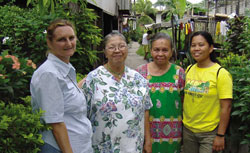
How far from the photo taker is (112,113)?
200cm

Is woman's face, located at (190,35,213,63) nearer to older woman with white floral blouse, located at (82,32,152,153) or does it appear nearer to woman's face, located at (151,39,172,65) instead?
woman's face, located at (151,39,172,65)

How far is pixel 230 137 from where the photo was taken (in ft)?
8.11

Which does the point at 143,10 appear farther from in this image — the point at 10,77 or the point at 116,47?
the point at 10,77

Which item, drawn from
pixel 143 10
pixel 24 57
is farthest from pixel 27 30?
pixel 143 10

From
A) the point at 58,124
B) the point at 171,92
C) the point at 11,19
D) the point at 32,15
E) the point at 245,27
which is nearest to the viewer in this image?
the point at 58,124

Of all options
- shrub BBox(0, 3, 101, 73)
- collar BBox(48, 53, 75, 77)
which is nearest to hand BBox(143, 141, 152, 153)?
collar BBox(48, 53, 75, 77)

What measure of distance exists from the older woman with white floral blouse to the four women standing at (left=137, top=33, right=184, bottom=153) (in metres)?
0.31

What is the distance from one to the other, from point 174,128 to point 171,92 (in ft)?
1.22

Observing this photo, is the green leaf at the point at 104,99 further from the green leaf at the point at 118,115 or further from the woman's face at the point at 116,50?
the woman's face at the point at 116,50

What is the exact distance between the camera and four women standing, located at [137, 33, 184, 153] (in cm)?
241

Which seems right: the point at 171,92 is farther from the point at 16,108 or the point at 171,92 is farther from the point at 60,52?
the point at 16,108

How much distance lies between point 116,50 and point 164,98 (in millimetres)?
722

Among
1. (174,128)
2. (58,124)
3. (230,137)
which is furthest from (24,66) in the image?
(230,137)

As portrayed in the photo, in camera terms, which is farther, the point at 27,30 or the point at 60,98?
the point at 27,30
